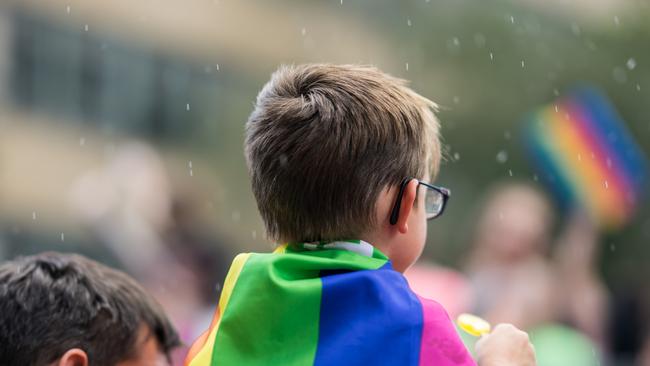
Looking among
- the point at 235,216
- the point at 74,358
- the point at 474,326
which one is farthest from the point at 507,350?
the point at 235,216

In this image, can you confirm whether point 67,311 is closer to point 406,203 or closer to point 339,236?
point 339,236

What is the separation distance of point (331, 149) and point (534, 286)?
9.92 ft

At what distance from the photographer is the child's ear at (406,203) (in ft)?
7.54

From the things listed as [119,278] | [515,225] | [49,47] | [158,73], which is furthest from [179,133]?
[119,278]

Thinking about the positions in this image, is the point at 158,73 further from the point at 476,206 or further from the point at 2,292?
the point at 2,292

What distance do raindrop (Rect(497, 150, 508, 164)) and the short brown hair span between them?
40.3 feet

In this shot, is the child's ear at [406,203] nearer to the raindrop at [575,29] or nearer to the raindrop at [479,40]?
the raindrop at [479,40]

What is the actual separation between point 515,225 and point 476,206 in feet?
29.0

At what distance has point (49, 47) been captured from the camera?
20234mm

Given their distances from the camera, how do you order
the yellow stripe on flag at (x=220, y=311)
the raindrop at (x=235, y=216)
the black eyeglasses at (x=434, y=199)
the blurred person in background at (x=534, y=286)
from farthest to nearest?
1. the raindrop at (x=235, y=216)
2. the blurred person in background at (x=534, y=286)
3. the black eyeglasses at (x=434, y=199)
4. the yellow stripe on flag at (x=220, y=311)

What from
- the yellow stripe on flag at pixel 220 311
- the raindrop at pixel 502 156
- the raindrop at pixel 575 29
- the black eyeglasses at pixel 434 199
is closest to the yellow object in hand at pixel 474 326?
the black eyeglasses at pixel 434 199

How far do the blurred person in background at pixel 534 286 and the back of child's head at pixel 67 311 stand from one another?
7.67 ft

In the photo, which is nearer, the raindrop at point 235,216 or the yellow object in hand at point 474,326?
the yellow object in hand at point 474,326

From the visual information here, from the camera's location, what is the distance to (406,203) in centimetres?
231
